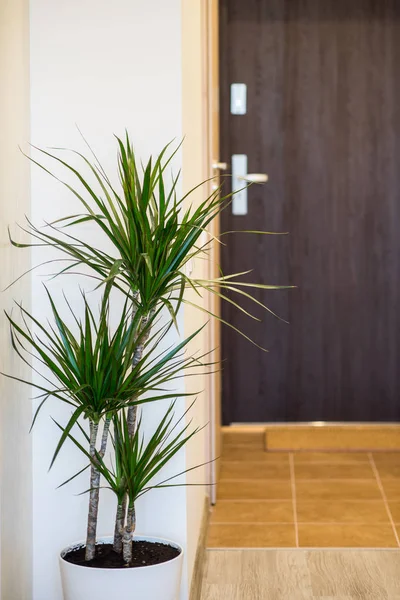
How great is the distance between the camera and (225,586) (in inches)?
105

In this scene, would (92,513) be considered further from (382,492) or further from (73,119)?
(382,492)

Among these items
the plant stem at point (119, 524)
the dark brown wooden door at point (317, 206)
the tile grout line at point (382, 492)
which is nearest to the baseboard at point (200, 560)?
the plant stem at point (119, 524)

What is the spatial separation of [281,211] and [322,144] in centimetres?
36

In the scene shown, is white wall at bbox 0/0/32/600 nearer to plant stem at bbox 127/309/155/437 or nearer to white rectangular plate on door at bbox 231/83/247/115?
plant stem at bbox 127/309/155/437

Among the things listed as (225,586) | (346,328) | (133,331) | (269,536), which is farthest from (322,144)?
(133,331)

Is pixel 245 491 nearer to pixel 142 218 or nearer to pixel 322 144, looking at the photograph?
pixel 322 144

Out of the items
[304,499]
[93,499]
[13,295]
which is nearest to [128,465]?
[93,499]

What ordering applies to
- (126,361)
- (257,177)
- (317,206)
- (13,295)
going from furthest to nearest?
(317,206) < (257,177) < (13,295) < (126,361)

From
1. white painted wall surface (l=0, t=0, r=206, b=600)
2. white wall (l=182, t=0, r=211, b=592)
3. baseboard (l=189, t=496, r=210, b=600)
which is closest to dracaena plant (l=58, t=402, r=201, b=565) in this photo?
white wall (l=182, t=0, r=211, b=592)

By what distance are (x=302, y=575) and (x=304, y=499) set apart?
751 mm

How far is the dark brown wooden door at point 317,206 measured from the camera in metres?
4.24

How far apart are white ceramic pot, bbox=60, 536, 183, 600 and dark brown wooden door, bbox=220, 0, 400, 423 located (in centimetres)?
235

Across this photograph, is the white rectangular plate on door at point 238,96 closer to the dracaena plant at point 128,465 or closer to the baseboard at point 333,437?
the baseboard at point 333,437

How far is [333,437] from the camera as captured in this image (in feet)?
13.9
